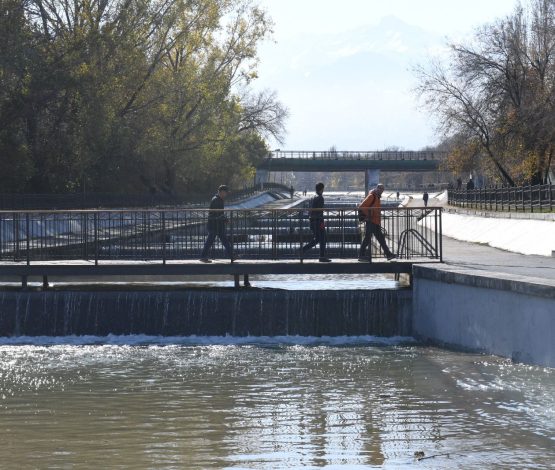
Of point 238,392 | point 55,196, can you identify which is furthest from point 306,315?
point 55,196

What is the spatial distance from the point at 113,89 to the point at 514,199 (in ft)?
64.5

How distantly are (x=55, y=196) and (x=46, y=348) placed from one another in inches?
1317

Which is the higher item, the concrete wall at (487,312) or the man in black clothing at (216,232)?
the man in black clothing at (216,232)

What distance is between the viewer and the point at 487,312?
69.0 ft

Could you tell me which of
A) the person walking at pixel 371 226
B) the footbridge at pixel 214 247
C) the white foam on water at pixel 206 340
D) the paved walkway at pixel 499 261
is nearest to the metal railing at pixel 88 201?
the paved walkway at pixel 499 261

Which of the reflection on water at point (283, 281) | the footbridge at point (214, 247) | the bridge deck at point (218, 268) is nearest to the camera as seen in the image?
the bridge deck at point (218, 268)

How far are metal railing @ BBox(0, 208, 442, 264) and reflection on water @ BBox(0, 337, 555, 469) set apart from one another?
3.32 metres

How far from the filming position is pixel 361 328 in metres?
24.5

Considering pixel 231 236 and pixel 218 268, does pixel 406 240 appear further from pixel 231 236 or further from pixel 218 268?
pixel 218 268

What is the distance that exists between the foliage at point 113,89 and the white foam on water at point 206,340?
28157mm

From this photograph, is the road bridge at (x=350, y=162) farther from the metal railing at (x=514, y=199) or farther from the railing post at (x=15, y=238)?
the railing post at (x=15, y=238)

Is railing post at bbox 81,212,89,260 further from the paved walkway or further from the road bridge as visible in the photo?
the road bridge

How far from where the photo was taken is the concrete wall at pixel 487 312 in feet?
62.6

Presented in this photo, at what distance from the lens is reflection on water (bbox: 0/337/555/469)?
13.5m
